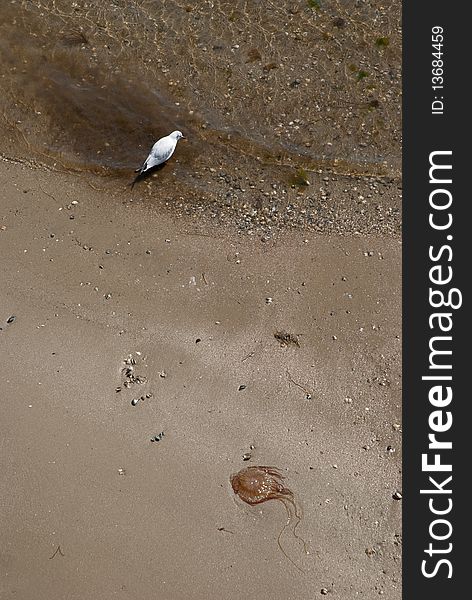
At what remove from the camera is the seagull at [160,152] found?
770 centimetres

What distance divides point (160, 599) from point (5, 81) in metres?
7.05

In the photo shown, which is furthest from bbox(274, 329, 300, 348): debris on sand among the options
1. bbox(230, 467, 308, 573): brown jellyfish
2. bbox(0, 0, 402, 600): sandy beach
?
bbox(230, 467, 308, 573): brown jellyfish

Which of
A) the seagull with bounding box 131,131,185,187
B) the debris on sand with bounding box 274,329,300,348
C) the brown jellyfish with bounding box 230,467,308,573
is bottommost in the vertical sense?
the brown jellyfish with bounding box 230,467,308,573

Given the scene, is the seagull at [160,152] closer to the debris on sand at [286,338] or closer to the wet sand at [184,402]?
the wet sand at [184,402]

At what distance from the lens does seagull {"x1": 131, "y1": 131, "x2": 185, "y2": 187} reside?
770 centimetres

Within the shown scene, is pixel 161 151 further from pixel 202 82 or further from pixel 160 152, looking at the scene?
→ pixel 202 82

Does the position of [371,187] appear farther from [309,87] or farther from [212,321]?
[212,321]

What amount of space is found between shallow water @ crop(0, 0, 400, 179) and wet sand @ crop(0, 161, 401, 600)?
0.99 m

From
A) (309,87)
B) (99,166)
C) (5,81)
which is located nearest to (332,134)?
(309,87)

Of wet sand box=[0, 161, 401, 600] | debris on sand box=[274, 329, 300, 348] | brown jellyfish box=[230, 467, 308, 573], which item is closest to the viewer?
wet sand box=[0, 161, 401, 600]

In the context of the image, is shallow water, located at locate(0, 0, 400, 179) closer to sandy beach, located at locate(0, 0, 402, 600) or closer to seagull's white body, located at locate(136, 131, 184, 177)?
sandy beach, located at locate(0, 0, 402, 600)

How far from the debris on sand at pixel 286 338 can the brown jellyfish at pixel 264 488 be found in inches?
55.9

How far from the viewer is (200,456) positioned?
647cm

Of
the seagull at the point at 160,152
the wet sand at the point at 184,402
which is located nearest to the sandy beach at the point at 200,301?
the wet sand at the point at 184,402
